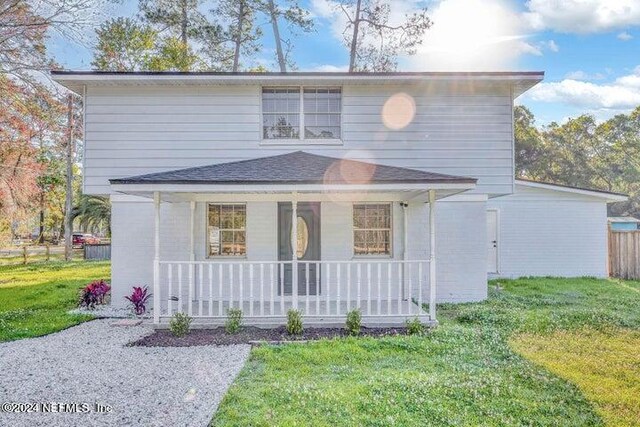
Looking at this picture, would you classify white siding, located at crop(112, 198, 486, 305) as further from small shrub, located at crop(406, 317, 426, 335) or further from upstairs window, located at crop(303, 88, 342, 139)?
small shrub, located at crop(406, 317, 426, 335)

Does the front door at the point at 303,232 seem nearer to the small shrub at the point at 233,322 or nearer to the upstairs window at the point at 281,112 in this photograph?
the upstairs window at the point at 281,112

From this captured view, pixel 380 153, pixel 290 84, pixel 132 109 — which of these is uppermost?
pixel 290 84

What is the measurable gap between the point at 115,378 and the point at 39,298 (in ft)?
23.2

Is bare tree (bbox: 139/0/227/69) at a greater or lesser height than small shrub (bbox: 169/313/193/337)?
greater

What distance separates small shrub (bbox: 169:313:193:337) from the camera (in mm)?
6824

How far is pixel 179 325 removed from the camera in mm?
6844

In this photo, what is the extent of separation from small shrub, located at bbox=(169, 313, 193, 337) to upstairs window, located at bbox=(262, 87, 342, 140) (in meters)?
4.64

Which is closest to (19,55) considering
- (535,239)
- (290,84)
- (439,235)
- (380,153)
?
(290,84)

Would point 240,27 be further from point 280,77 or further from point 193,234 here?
point 193,234

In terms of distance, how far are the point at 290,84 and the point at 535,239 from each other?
9.26 metres

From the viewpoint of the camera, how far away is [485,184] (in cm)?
952

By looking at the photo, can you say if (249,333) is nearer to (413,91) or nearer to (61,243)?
(413,91)

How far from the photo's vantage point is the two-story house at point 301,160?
9.12m

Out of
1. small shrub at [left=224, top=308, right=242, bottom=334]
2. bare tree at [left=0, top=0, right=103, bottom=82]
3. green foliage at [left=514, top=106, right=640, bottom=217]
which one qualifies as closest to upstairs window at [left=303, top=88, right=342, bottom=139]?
small shrub at [left=224, top=308, right=242, bottom=334]
